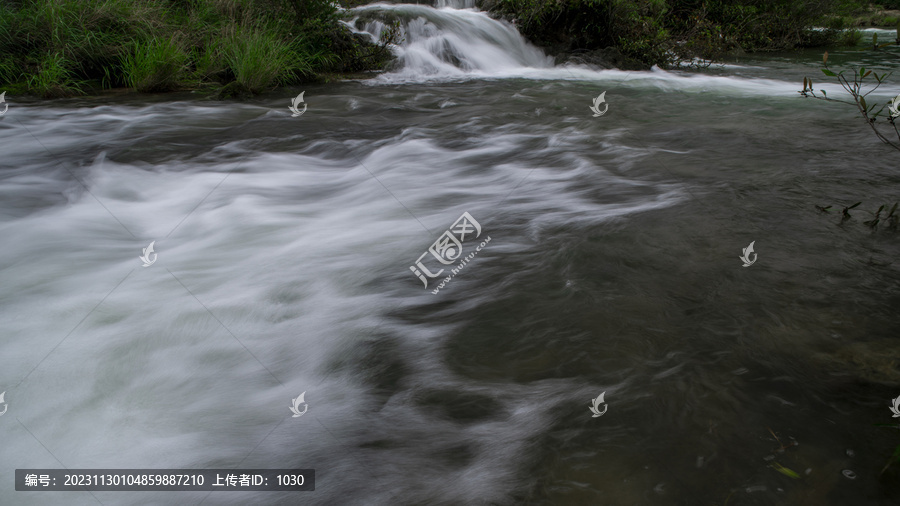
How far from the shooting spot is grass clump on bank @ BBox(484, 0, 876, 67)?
11305 millimetres

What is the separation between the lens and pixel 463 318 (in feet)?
8.46

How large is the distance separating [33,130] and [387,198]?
4132 millimetres

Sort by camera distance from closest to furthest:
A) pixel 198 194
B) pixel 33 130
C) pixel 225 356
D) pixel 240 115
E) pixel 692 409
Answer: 1. pixel 692 409
2. pixel 225 356
3. pixel 198 194
4. pixel 33 130
5. pixel 240 115

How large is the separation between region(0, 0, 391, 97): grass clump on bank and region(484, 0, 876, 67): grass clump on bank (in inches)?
215

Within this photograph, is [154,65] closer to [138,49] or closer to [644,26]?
[138,49]

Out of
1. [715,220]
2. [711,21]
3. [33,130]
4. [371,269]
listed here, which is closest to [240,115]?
[33,130]

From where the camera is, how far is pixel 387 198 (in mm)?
4344

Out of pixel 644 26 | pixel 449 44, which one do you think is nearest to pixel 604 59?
pixel 644 26

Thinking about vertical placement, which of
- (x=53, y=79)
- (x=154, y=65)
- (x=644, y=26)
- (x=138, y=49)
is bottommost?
(x=53, y=79)

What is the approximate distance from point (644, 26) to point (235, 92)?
8.61 metres

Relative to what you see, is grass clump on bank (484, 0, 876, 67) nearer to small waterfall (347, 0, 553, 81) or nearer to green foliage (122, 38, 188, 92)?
small waterfall (347, 0, 553, 81)

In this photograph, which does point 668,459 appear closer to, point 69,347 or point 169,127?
point 69,347

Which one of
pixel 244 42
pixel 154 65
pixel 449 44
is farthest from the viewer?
pixel 449 44

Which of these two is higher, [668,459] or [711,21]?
[711,21]
